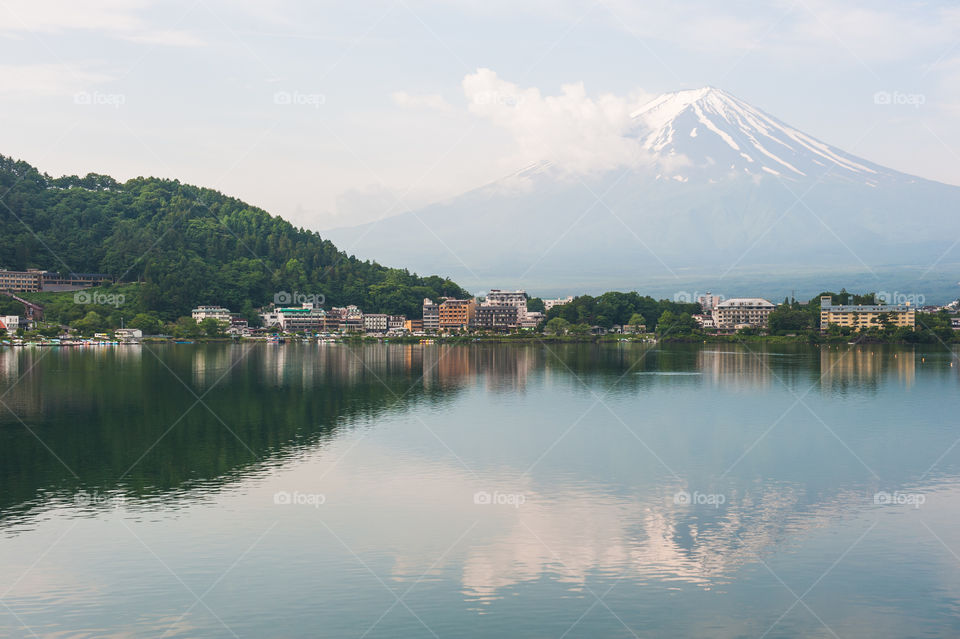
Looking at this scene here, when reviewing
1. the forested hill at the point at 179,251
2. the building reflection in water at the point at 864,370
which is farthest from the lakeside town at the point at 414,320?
the building reflection in water at the point at 864,370

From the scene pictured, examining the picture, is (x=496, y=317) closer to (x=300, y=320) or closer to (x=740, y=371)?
(x=300, y=320)

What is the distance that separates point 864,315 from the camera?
149375 millimetres

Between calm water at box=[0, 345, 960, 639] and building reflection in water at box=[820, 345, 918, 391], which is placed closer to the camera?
calm water at box=[0, 345, 960, 639]

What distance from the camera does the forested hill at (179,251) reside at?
16338cm

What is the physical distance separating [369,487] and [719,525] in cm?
895

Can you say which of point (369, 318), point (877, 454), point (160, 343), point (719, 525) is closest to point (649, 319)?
point (369, 318)

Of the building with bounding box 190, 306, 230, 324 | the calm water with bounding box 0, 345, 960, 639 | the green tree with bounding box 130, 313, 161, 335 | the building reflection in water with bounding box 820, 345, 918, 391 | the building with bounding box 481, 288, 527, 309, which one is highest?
the building with bounding box 481, 288, 527, 309

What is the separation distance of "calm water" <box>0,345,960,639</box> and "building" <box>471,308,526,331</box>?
135902 millimetres

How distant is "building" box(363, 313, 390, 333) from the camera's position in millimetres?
169775

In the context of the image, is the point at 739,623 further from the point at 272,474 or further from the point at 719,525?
the point at 272,474

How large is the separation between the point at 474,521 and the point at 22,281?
160m

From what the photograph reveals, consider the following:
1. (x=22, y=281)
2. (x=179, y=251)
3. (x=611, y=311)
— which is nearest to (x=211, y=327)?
(x=179, y=251)

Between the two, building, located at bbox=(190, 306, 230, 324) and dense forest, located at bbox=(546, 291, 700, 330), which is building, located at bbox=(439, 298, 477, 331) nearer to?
dense forest, located at bbox=(546, 291, 700, 330)

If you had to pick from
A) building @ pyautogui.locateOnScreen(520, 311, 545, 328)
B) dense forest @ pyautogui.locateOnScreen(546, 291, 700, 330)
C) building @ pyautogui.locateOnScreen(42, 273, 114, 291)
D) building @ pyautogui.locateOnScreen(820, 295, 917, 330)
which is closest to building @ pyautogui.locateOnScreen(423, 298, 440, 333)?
building @ pyautogui.locateOnScreen(520, 311, 545, 328)
